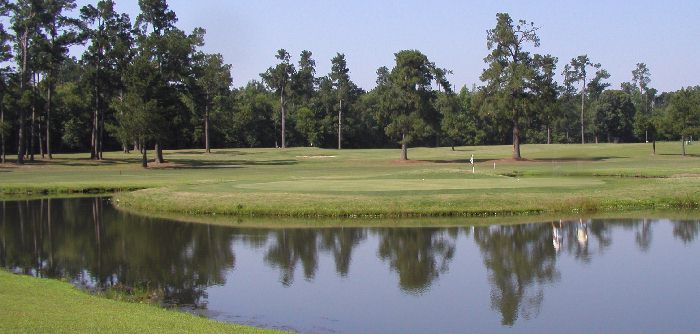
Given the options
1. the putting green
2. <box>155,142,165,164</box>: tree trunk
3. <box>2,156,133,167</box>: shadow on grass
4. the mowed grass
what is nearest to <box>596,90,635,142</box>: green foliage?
the mowed grass

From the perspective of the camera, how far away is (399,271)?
25656 millimetres

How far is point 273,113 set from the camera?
463ft

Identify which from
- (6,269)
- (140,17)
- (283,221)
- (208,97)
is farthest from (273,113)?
(6,269)

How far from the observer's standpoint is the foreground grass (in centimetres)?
1470

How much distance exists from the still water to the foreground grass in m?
2.30

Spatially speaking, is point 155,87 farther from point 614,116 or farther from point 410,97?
point 614,116

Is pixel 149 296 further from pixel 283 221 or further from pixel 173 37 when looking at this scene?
pixel 173 37

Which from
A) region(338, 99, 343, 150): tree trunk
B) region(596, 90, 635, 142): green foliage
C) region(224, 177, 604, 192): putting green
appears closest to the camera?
region(224, 177, 604, 192): putting green

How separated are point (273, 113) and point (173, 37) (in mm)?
60125

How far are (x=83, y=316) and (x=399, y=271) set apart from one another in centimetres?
1217

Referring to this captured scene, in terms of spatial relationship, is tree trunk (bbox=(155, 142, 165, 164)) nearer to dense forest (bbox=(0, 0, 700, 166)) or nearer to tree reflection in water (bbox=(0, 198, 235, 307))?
dense forest (bbox=(0, 0, 700, 166))

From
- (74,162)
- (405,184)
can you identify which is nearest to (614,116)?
(74,162)

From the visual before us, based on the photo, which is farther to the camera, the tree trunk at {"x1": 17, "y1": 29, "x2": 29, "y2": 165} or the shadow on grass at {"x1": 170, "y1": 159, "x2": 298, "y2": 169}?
the shadow on grass at {"x1": 170, "y1": 159, "x2": 298, "y2": 169}

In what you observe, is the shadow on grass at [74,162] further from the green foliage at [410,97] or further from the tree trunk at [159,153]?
the green foliage at [410,97]
